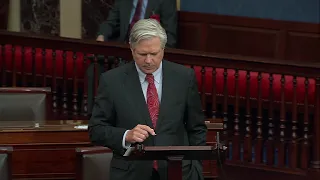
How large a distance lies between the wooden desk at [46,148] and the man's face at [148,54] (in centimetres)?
129

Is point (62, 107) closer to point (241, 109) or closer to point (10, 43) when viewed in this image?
point (10, 43)

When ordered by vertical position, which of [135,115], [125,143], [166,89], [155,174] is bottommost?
[155,174]

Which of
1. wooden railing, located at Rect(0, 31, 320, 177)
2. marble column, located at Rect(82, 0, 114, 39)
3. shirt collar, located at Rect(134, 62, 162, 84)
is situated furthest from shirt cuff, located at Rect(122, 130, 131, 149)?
marble column, located at Rect(82, 0, 114, 39)

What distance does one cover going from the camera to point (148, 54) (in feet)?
10.3

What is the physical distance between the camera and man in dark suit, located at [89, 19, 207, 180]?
10.3 ft

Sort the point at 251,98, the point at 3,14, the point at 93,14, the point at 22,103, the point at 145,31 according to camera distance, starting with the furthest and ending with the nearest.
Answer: the point at 3,14 → the point at 93,14 → the point at 251,98 → the point at 22,103 → the point at 145,31

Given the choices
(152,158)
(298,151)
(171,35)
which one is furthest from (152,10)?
(152,158)

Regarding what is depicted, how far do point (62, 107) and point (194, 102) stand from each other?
3310mm

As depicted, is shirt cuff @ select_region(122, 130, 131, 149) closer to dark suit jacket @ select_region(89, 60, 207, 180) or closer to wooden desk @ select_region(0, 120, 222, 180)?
dark suit jacket @ select_region(89, 60, 207, 180)

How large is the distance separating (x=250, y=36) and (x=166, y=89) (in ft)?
13.3

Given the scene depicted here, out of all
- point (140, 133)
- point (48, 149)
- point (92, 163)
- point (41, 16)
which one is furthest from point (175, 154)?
point (41, 16)

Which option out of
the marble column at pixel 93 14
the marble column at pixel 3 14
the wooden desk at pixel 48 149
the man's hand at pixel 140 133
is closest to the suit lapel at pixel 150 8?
the marble column at pixel 93 14

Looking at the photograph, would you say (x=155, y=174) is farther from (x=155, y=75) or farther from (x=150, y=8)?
(x=150, y=8)

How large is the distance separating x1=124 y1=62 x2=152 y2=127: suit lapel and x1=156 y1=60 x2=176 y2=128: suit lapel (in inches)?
2.4
